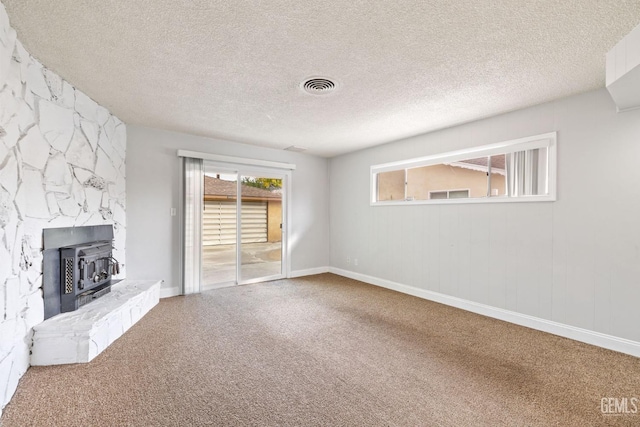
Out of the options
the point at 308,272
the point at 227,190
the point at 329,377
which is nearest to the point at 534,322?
the point at 329,377

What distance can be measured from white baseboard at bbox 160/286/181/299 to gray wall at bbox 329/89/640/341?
12.3 ft

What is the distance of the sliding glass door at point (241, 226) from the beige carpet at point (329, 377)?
156 centimetres

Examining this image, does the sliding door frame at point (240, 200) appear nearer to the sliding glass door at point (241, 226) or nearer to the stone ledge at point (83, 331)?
the sliding glass door at point (241, 226)

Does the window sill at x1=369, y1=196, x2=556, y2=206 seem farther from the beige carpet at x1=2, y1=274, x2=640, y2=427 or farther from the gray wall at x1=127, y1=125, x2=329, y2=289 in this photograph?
the gray wall at x1=127, y1=125, x2=329, y2=289

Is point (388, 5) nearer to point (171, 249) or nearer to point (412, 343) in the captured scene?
point (412, 343)

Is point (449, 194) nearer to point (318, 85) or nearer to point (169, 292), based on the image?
point (318, 85)

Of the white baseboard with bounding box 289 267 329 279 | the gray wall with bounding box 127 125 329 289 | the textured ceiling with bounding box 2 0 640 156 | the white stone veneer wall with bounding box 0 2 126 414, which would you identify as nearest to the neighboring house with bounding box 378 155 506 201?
the textured ceiling with bounding box 2 0 640 156

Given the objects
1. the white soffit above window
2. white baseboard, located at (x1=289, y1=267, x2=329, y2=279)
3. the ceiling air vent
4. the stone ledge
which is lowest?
white baseboard, located at (x1=289, y1=267, x2=329, y2=279)

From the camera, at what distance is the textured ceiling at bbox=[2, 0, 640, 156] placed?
1822 millimetres

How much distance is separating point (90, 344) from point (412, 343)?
3.00 metres

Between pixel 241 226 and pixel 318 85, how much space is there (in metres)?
3.16

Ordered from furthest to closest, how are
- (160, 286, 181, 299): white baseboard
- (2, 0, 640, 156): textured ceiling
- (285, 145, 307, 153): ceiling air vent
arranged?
1. (285, 145, 307, 153): ceiling air vent
2. (160, 286, 181, 299): white baseboard
3. (2, 0, 640, 156): textured ceiling

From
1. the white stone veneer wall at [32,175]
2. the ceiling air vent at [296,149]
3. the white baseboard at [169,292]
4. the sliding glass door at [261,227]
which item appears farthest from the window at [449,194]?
the white stone veneer wall at [32,175]

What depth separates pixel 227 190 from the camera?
509 cm
